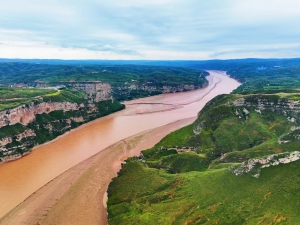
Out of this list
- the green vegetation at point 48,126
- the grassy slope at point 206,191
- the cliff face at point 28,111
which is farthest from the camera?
the cliff face at point 28,111

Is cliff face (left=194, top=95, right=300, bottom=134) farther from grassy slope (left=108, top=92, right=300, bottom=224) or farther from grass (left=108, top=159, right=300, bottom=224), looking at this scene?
grass (left=108, top=159, right=300, bottom=224)

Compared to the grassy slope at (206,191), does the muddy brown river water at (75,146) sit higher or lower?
lower

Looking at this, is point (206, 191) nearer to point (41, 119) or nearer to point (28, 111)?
point (28, 111)

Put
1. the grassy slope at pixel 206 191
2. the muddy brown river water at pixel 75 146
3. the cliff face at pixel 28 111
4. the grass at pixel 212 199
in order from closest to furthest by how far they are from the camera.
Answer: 1. the grass at pixel 212 199
2. the grassy slope at pixel 206 191
3. the muddy brown river water at pixel 75 146
4. the cliff face at pixel 28 111

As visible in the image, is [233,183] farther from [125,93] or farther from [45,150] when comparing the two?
[125,93]

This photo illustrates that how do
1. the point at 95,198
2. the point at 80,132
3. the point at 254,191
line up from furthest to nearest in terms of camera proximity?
1. the point at 80,132
2. the point at 95,198
3. the point at 254,191

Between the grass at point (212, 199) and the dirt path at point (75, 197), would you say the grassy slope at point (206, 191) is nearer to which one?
the grass at point (212, 199)

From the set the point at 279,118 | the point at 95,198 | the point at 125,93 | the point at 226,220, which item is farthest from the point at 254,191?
the point at 125,93

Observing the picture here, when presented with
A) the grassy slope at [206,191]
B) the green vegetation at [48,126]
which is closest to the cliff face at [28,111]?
the green vegetation at [48,126]
